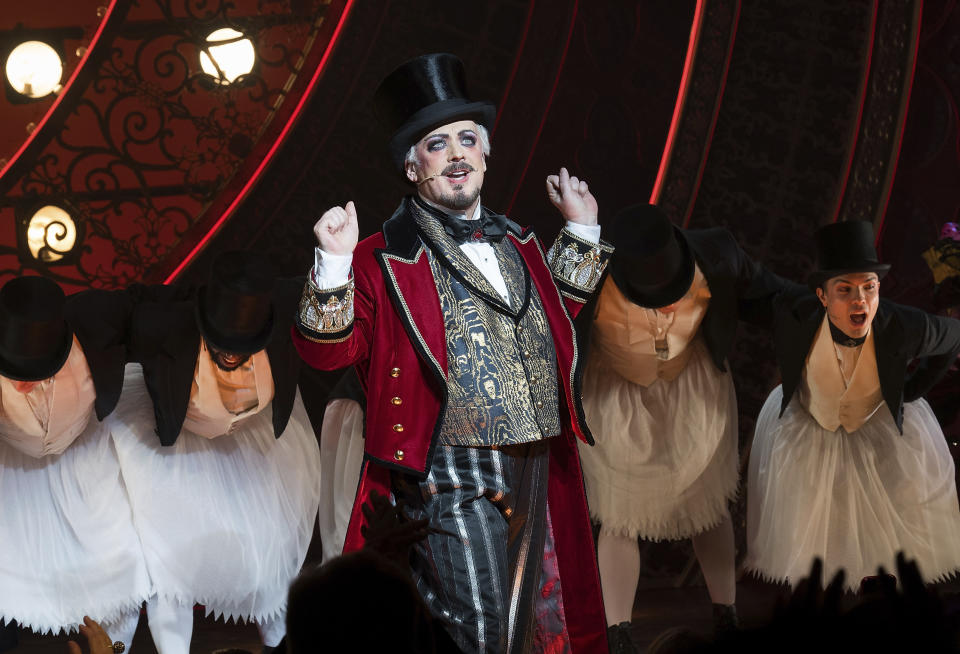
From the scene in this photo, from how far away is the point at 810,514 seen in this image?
3748 mm

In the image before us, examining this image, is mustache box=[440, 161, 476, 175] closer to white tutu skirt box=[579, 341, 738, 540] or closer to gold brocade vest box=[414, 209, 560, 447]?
gold brocade vest box=[414, 209, 560, 447]

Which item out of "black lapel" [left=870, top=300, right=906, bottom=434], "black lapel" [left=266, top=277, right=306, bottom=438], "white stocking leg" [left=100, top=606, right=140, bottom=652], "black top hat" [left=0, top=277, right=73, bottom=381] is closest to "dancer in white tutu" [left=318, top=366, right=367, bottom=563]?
"black lapel" [left=266, top=277, right=306, bottom=438]

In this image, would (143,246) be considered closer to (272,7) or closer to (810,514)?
(272,7)

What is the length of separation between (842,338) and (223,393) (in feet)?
5.98

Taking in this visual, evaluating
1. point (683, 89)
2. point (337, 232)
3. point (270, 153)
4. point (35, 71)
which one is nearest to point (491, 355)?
point (337, 232)

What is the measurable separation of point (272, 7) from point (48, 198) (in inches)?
43.2

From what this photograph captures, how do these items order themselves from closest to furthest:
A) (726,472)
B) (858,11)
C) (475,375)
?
(475,375) < (726,472) < (858,11)

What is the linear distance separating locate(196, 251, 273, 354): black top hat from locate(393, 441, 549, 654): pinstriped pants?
3.02ft

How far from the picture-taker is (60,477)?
3.54 metres

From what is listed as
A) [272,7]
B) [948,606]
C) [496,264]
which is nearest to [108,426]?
[496,264]

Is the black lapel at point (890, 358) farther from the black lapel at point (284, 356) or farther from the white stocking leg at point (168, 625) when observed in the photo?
the white stocking leg at point (168, 625)

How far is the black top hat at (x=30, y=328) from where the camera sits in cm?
329

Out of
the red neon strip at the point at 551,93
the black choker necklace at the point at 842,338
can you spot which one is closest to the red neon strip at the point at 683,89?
the red neon strip at the point at 551,93

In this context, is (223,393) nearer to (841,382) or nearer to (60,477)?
(60,477)
